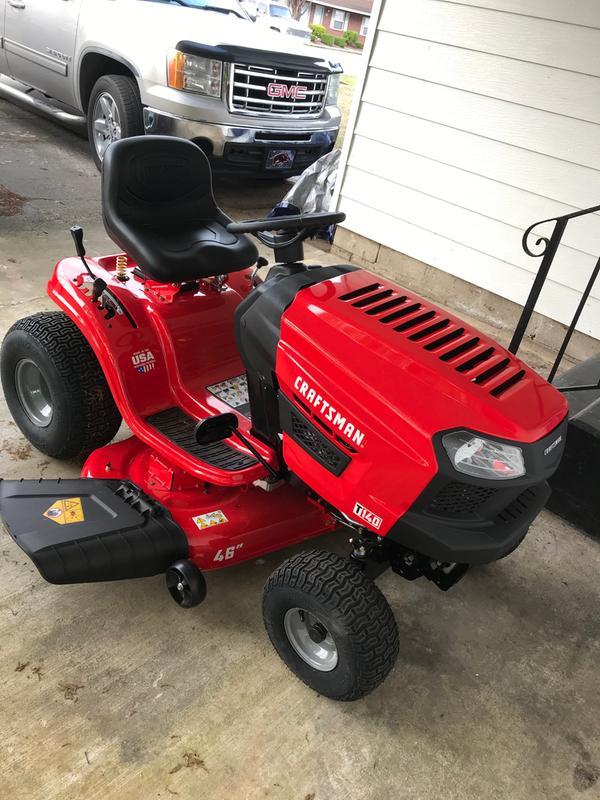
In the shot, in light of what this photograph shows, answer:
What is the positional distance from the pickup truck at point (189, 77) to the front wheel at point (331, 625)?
13.1 ft

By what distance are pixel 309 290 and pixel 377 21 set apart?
3595 mm

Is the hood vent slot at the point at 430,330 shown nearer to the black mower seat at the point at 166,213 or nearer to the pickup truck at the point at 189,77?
the black mower seat at the point at 166,213

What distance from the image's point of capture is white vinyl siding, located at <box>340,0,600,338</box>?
3.80 meters

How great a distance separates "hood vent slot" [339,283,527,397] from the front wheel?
62 centimetres

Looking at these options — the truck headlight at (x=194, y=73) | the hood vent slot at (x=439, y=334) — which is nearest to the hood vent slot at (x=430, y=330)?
the hood vent slot at (x=439, y=334)

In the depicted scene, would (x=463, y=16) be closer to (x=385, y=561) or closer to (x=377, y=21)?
(x=377, y=21)

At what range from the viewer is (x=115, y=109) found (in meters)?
5.19

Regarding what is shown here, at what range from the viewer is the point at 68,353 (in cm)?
239

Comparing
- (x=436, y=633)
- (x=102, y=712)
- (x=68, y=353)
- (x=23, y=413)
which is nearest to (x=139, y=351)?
(x=68, y=353)

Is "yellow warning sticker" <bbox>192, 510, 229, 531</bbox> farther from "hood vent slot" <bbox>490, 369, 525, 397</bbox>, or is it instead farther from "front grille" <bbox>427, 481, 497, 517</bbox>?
"hood vent slot" <bbox>490, 369, 525, 397</bbox>

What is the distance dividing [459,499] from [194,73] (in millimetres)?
4258

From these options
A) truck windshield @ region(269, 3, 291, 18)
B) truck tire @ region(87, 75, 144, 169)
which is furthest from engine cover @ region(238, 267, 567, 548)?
truck windshield @ region(269, 3, 291, 18)

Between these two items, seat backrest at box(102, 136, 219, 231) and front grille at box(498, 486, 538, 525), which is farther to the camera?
seat backrest at box(102, 136, 219, 231)

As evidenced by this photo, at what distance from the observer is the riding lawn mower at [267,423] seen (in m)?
1.60
